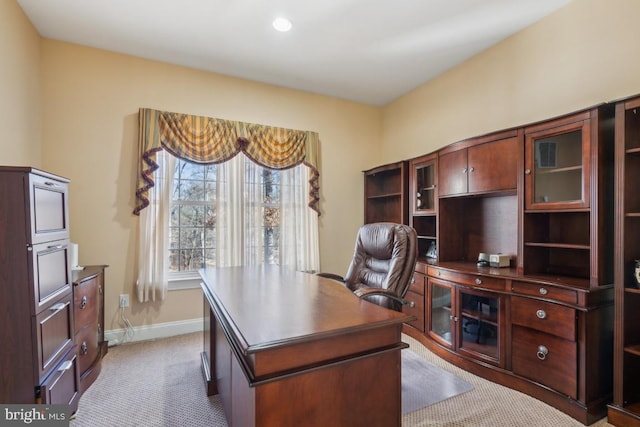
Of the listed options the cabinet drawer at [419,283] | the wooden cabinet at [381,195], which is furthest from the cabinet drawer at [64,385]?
the wooden cabinet at [381,195]

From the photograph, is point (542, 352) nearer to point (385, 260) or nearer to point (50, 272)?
point (385, 260)

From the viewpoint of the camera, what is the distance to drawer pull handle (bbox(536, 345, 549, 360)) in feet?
6.37

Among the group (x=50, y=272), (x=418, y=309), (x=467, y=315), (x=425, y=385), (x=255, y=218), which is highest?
(x=255, y=218)

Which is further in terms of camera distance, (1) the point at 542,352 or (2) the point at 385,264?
(2) the point at 385,264

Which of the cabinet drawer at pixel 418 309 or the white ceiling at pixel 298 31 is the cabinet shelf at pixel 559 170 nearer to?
the white ceiling at pixel 298 31

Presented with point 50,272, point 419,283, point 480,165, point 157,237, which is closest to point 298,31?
point 480,165

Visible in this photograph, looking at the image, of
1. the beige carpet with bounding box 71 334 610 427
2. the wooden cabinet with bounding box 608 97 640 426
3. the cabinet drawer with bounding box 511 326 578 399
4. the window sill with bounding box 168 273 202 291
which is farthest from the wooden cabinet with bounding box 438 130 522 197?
the window sill with bounding box 168 273 202 291

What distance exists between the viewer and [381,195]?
3947 mm

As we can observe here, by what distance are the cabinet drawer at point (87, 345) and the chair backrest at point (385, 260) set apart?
2.01 meters

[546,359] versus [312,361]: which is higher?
[312,361]

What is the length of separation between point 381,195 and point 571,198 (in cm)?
215

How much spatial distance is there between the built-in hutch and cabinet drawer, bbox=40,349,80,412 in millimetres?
2735

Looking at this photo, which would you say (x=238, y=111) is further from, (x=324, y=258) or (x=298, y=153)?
(x=324, y=258)

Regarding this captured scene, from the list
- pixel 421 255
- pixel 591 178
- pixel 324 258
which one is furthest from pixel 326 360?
pixel 324 258
